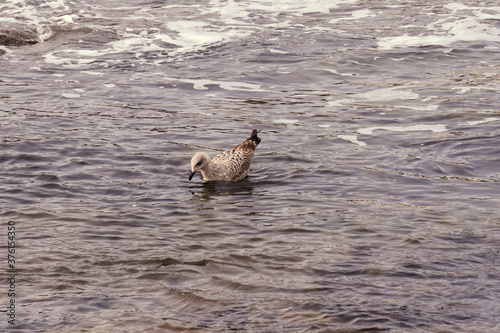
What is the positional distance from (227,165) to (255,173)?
51cm

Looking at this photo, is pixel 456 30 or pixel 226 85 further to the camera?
pixel 456 30

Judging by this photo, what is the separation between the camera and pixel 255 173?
33.2 ft

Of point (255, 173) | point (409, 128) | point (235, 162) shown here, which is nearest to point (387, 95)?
point (409, 128)

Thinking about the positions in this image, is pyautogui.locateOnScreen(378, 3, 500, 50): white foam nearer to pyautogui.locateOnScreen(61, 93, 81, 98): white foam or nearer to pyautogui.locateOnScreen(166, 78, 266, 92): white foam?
pyautogui.locateOnScreen(166, 78, 266, 92): white foam

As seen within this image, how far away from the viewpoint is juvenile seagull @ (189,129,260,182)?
9.71 m

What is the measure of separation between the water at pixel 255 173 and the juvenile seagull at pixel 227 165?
0.53 ft

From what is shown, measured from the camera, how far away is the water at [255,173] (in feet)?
19.8

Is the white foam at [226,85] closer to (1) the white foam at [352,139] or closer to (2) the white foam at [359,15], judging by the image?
(1) the white foam at [352,139]

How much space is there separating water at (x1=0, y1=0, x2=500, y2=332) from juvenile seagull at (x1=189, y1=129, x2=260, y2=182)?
0.53 feet

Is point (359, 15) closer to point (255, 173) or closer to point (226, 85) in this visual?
point (226, 85)

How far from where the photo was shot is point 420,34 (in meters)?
17.7

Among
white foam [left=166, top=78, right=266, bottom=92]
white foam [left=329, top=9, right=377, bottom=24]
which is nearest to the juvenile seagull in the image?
white foam [left=166, top=78, right=266, bottom=92]

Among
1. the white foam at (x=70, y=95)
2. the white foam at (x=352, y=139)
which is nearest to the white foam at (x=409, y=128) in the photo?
the white foam at (x=352, y=139)

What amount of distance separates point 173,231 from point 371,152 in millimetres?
3789
